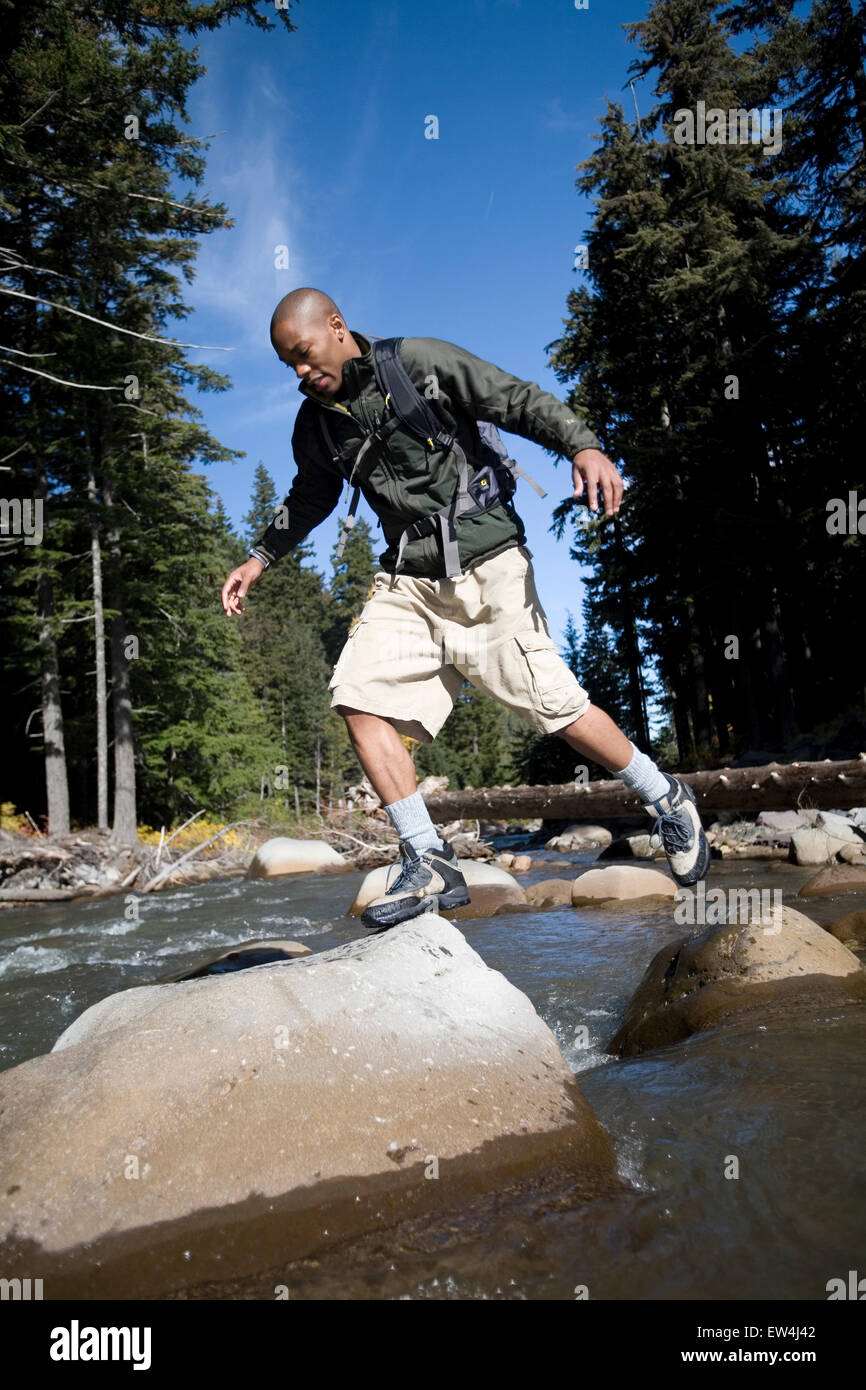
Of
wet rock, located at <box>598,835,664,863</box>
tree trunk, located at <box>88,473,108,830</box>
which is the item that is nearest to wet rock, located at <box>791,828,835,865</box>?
wet rock, located at <box>598,835,664,863</box>

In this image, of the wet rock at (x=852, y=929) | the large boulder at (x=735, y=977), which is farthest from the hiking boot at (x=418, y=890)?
the wet rock at (x=852, y=929)

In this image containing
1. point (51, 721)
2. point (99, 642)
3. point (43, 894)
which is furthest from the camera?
point (99, 642)

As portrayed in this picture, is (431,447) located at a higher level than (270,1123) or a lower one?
higher

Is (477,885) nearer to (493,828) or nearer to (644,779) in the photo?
(644,779)

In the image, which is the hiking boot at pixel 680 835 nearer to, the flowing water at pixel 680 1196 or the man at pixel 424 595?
the man at pixel 424 595

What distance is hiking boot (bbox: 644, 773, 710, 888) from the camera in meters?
Result: 3.83

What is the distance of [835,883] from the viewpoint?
6859 mm

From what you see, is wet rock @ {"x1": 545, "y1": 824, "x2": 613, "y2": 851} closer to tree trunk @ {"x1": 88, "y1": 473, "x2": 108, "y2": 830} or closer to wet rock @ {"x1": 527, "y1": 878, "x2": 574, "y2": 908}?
wet rock @ {"x1": 527, "y1": 878, "x2": 574, "y2": 908}

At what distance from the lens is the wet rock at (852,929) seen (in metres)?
4.58

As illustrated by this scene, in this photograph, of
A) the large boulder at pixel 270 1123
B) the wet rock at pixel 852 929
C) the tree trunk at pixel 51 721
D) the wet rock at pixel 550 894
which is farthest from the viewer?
the tree trunk at pixel 51 721

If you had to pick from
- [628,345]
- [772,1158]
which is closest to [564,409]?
[772,1158]

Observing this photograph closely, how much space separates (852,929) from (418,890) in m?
2.76

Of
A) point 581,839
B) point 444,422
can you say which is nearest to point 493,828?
point 581,839

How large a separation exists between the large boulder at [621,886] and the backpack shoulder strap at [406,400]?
5.49 m
